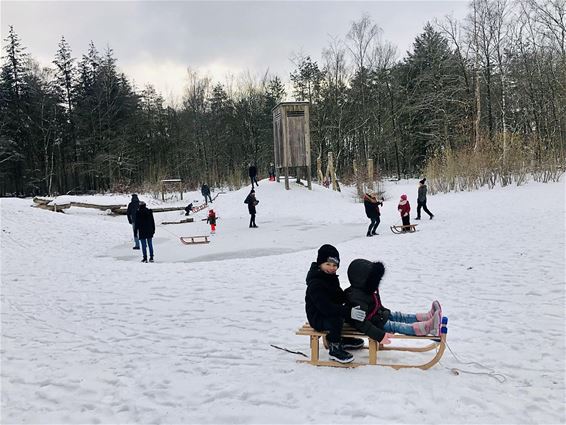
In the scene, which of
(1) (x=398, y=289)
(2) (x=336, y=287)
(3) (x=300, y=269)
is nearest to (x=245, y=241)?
(3) (x=300, y=269)

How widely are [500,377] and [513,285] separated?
11.6ft

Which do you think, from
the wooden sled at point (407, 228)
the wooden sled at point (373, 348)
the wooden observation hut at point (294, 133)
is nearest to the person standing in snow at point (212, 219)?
the wooden sled at point (407, 228)

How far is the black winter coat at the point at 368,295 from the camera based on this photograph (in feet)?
13.9

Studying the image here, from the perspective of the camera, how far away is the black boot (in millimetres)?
4434

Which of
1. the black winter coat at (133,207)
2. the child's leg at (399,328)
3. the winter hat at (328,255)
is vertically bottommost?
the child's leg at (399,328)

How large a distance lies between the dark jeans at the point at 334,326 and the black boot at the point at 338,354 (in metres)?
0.15

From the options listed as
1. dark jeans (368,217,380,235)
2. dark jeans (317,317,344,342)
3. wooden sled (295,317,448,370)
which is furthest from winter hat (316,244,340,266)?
dark jeans (368,217,380,235)

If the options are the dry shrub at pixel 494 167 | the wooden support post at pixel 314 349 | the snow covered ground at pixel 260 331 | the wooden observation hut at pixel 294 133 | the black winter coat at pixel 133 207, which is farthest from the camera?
the wooden observation hut at pixel 294 133

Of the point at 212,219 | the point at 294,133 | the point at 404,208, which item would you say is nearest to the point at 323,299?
the point at 404,208

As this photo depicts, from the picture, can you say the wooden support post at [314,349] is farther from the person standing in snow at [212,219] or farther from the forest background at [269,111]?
the forest background at [269,111]

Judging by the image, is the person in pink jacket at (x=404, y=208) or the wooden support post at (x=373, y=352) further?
the person in pink jacket at (x=404, y=208)

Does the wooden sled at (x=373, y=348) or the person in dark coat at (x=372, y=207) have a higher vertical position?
the person in dark coat at (x=372, y=207)

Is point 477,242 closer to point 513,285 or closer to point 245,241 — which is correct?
point 513,285

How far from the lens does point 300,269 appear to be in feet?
31.3
